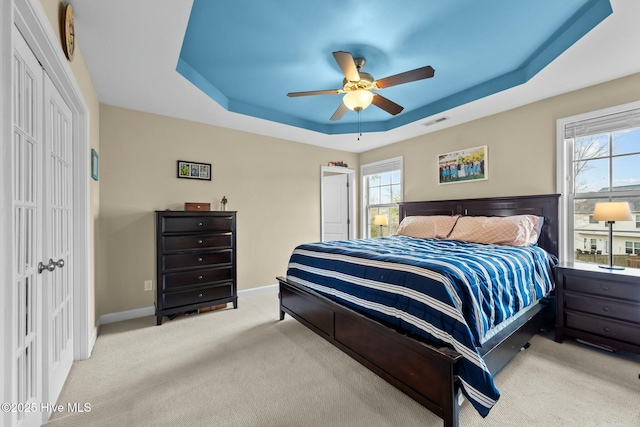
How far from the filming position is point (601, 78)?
2.64 meters

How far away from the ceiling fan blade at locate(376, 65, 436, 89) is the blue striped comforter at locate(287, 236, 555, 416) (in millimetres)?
1414

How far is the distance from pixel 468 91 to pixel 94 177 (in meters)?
4.10

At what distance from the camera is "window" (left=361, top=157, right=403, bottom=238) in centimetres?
492

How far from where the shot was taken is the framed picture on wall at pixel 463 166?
12.1ft

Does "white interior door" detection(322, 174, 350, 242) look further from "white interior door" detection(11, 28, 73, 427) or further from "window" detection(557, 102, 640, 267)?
"white interior door" detection(11, 28, 73, 427)

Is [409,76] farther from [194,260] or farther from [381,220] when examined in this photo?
[194,260]

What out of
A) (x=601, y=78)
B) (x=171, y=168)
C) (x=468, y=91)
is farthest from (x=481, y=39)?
(x=171, y=168)

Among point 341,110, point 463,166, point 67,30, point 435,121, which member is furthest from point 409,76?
point 67,30

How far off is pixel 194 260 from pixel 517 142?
409 cm

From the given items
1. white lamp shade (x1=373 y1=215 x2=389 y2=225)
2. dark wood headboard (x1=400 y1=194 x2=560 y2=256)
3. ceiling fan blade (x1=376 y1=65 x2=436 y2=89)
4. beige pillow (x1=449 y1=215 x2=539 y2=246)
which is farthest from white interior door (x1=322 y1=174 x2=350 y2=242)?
ceiling fan blade (x1=376 y1=65 x2=436 y2=89)

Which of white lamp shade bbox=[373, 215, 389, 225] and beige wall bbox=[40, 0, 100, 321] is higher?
beige wall bbox=[40, 0, 100, 321]

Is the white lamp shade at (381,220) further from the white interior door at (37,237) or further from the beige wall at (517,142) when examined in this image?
the white interior door at (37,237)

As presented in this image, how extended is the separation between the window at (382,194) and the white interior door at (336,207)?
1.17 feet

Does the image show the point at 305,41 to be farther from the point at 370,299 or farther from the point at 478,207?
the point at 478,207
